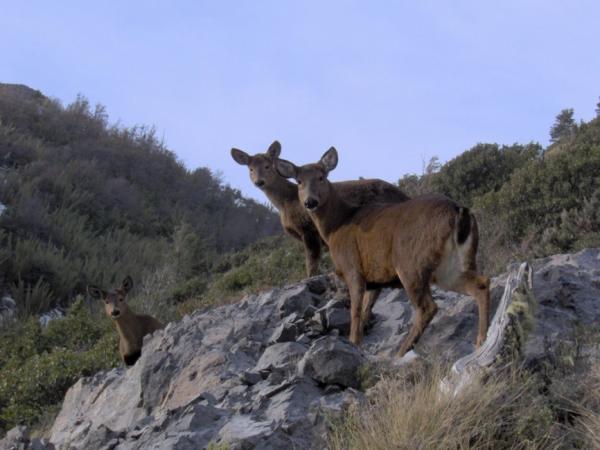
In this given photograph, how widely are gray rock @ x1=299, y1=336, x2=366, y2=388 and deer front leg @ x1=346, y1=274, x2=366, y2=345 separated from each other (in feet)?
5.98

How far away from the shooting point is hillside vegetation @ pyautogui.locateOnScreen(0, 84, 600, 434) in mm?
15188

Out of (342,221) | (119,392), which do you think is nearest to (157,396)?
(119,392)

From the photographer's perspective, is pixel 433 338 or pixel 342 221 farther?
pixel 342 221

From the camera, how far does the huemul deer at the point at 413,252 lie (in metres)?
8.87

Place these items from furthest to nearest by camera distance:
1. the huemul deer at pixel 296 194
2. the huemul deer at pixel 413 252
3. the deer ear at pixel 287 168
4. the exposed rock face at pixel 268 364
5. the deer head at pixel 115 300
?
the deer head at pixel 115 300 → the huemul deer at pixel 296 194 → the deer ear at pixel 287 168 → the huemul deer at pixel 413 252 → the exposed rock face at pixel 268 364

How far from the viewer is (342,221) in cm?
1061

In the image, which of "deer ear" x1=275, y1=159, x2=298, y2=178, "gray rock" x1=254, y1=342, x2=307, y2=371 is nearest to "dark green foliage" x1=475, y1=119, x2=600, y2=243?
"deer ear" x1=275, y1=159, x2=298, y2=178

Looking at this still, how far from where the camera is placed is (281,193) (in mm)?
14211

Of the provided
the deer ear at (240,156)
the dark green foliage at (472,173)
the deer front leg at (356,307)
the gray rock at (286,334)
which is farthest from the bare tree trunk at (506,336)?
the dark green foliage at (472,173)

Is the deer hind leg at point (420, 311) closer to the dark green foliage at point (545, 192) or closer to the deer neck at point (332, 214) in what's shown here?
the deer neck at point (332, 214)

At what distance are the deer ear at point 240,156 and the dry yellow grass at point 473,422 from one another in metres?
8.76

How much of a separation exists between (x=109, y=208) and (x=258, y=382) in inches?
822

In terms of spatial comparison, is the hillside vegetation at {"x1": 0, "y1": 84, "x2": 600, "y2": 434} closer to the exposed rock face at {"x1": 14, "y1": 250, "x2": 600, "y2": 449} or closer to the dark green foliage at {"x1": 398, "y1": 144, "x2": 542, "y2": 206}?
the dark green foliage at {"x1": 398, "y1": 144, "x2": 542, "y2": 206}

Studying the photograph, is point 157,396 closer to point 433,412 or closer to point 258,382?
point 258,382
